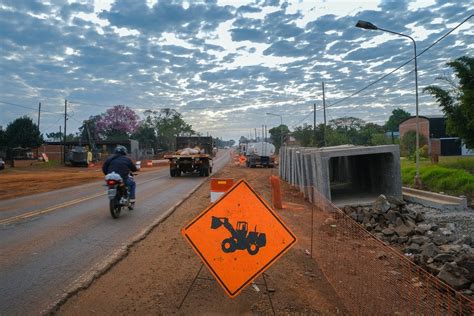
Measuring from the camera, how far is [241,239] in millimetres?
5113

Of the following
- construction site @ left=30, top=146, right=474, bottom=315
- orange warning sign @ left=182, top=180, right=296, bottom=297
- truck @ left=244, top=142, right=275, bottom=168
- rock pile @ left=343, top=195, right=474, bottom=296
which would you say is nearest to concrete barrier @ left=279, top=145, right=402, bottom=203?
rock pile @ left=343, top=195, right=474, bottom=296

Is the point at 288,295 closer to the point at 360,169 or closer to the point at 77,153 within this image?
the point at 360,169

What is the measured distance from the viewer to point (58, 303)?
4.94 meters

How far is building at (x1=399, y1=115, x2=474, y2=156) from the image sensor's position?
53669mm

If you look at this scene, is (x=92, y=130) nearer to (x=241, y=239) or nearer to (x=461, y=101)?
(x=461, y=101)

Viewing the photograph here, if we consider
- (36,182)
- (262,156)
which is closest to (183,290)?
(36,182)

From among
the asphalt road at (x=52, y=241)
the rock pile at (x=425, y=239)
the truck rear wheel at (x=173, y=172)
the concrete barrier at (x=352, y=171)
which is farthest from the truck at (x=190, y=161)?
the rock pile at (x=425, y=239)

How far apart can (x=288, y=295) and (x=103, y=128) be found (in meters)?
90.0

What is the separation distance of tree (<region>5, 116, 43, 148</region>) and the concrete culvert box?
53666 mm

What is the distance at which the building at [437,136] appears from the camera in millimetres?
53669

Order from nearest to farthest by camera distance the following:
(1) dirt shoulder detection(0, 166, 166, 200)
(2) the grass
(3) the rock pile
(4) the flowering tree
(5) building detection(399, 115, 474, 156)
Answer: (3) the rock pile, (2) the grass, (1) dirt shoulder detection(0, 166, 166, 200), (5) building detection(399, 115, 474, 156), (4) the flowering tree

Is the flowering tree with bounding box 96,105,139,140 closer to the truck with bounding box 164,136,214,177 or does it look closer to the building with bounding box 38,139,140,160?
the building with bounding box 38,139,140,160

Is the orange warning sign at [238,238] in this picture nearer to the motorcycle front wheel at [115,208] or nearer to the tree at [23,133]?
the motorcycle front wheel at [115,208]

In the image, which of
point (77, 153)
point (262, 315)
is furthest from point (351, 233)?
point (77, 153)
